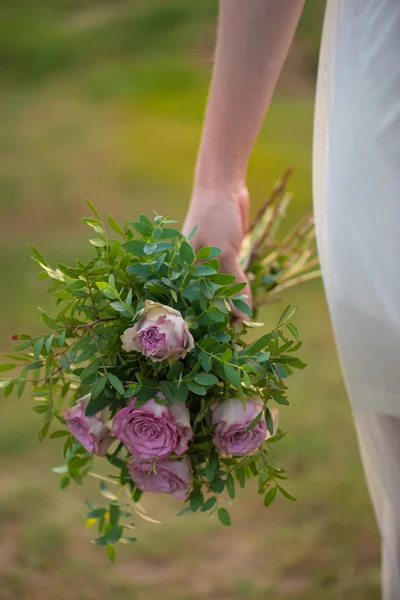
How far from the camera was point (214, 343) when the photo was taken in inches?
32.3

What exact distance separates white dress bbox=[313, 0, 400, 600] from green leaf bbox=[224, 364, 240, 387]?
15 centimetres

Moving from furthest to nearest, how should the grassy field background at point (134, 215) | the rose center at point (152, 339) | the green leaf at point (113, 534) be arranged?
the grassy field background at point (134, 215), the green leaf at point (113, 534), the rose center at point (152, 339)

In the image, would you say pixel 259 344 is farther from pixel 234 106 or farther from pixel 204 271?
pixel 234 106

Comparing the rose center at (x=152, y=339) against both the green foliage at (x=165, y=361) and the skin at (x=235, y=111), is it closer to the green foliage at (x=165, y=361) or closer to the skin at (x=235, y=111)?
the green foliage at (x=165, y=361)

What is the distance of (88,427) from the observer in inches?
33.1

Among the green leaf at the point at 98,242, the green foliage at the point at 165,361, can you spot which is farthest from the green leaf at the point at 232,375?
the green leaf at the point at 98,242

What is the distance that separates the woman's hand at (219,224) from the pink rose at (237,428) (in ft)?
0.56

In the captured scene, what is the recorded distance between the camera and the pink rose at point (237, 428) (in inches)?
32.3

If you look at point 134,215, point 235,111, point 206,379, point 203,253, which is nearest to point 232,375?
point 206,379

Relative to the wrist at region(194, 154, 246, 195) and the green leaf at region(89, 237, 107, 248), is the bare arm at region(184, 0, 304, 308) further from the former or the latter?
the green leaf at region(89, 237, 107, 248)

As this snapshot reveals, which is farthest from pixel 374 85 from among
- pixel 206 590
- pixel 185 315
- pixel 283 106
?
pixel 283 106

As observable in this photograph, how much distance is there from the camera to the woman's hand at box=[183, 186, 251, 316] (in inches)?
37.8

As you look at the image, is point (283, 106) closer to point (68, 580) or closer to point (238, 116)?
point (68, 580)

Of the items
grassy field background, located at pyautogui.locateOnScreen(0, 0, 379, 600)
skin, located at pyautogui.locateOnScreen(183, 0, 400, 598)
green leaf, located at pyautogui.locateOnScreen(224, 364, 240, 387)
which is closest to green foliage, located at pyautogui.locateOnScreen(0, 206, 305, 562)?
green leaf, located at pyautogui.locateOnScreen(224, 364, 240, 387)
